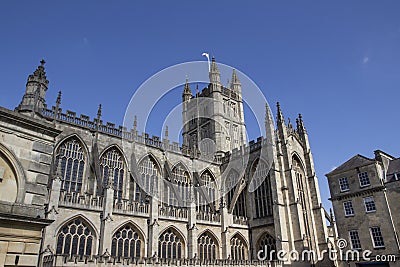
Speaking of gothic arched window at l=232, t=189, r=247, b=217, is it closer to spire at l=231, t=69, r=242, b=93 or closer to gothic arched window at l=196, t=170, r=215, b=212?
gothic arched window at l=196, t=170, r=215, b=212

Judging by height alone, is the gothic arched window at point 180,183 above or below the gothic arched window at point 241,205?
above

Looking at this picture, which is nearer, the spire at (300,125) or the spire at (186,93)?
the spire at (300,125)

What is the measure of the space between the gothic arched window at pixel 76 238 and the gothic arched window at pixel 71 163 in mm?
3444

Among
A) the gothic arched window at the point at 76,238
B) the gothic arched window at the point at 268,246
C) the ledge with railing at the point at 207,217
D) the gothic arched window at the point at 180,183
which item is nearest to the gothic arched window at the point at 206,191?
the gothic arched window at the point at 180,183

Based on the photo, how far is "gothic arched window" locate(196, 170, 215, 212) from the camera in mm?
26773

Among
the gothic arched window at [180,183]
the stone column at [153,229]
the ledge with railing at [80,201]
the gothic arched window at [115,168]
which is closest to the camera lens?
the ledge with railing at [80,201]

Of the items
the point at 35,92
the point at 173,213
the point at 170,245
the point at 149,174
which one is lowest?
the point at 170,245

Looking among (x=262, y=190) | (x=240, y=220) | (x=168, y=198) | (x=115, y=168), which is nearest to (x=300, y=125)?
(x=262, y=190)

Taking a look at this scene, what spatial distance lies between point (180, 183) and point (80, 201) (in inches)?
423

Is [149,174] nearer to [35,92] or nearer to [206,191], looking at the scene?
[206,191]

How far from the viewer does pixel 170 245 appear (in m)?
20.5

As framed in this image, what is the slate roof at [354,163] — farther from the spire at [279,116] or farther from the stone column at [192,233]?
the stone column at [192,233]

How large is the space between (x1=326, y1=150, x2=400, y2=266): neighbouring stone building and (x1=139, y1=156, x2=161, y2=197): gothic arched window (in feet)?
50.5

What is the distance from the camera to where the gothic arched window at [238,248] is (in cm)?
2388
